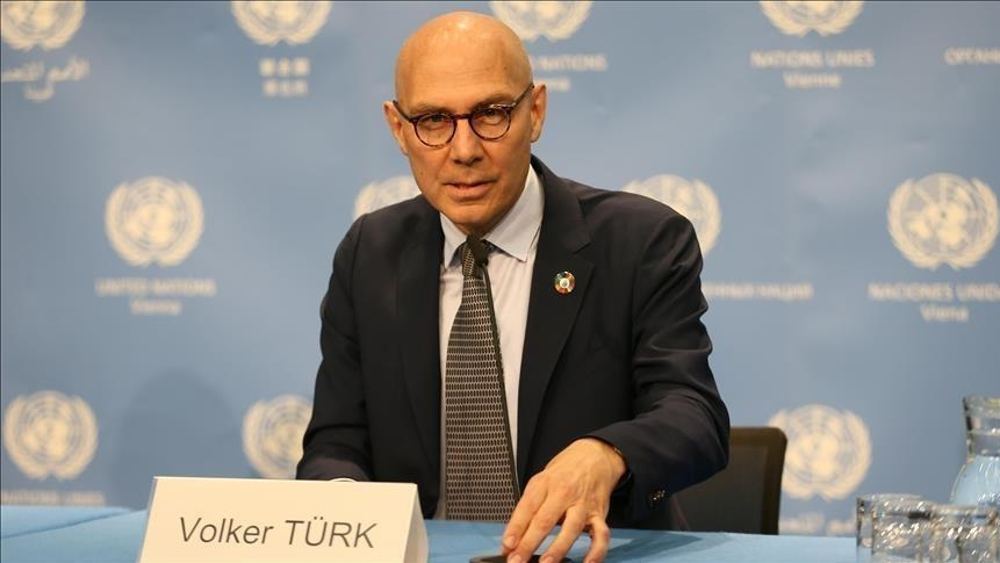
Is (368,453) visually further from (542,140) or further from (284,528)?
(542,140)

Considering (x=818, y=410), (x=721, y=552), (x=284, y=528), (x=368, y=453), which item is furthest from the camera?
(x=818, y=410)

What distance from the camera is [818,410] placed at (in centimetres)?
361

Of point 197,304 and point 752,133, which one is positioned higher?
point 752,133

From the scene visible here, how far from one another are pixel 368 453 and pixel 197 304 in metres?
1.72

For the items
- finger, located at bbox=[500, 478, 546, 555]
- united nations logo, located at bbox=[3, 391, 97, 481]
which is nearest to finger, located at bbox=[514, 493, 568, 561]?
finger, located at bbox=[500, 478, 546, 555]

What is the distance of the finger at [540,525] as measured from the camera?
165cm

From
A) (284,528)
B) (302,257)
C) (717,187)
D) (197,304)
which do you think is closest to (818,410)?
Answer: (717,187)

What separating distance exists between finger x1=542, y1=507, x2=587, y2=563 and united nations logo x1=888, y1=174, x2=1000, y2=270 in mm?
2176

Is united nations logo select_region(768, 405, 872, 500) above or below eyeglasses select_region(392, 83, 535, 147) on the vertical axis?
below

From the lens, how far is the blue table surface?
1.83 metres

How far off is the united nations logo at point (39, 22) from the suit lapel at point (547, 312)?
2359mm

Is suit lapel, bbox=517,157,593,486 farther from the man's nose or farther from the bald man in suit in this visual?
the man's nose

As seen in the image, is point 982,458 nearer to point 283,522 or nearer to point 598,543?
point 598,543

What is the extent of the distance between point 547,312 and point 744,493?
2.14 ft
